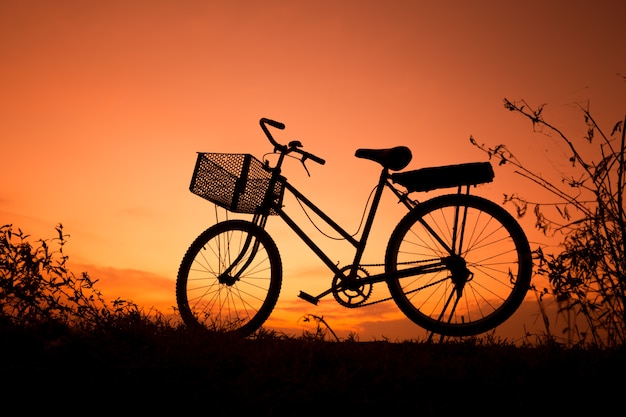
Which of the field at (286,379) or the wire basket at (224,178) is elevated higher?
the wire basket at (224,178)

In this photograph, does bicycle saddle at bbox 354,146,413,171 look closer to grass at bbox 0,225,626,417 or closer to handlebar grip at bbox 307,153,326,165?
handlebar grip at bbox 307,153,326,165

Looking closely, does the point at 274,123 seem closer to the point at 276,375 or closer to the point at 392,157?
the point at 392,157

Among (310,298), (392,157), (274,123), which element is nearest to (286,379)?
(310,298)

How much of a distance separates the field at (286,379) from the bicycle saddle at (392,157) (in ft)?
5.80

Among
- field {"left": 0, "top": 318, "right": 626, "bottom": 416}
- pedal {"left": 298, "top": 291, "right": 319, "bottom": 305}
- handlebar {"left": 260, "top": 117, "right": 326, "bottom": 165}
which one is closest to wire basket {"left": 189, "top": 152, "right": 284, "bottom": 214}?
handlebar {"left": 260, "top": 117, "right": 326, "bottom": 165}

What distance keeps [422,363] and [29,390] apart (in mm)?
2531

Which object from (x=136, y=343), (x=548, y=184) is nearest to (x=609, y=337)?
(x=548, y=184)

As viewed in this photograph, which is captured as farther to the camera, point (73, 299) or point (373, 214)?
point (373, 214)

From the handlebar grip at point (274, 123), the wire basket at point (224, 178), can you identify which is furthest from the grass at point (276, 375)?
the handlebar grip at point (274, 123)

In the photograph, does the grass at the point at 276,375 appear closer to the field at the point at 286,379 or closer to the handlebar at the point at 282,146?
the field at the point at 286,379

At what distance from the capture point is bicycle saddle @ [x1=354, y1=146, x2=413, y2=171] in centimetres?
452

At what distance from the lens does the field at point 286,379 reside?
2717mm

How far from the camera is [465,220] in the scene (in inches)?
174

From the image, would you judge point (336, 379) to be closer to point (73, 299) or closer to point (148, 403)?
point (148, 403)
